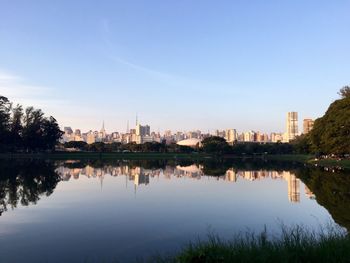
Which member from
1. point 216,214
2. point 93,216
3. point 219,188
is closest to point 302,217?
point 216,214

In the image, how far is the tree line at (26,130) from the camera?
282ft

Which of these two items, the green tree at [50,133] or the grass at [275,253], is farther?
the green tree at [50,133]

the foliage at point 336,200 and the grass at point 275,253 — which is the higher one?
the grass at point 275,253

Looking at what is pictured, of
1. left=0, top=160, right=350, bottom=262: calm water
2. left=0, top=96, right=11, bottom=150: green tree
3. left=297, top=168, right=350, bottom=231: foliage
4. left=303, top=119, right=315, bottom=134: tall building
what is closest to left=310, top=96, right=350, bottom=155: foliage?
left=303, top=119, right=315, bottom=134: tall building

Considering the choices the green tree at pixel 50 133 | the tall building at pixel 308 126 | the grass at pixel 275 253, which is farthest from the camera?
the green tree at pixel 50 133

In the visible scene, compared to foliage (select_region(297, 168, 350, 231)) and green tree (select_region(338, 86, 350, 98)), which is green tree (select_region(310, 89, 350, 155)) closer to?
green tree (select_region(338, 86, 350, 98))

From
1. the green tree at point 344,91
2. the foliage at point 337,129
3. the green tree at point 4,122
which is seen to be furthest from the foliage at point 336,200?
the green tree at point 4,122

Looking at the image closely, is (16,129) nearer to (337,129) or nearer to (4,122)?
(4,122)

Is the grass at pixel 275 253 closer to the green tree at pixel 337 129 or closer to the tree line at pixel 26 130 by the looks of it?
the green tree at pixel 337 129

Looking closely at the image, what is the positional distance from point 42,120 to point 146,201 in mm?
87100

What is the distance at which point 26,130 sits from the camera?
91.9m

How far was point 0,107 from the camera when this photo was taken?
85.6m

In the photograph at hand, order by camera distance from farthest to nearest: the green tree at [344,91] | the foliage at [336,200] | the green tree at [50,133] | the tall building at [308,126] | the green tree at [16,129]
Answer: the green tree at [50,133], the green tree at [16,129], the tall building at [308,126], the green tree at [344,91], the foliage at [336,200]

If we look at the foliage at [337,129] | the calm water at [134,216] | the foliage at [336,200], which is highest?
the foliage at [337,129]
